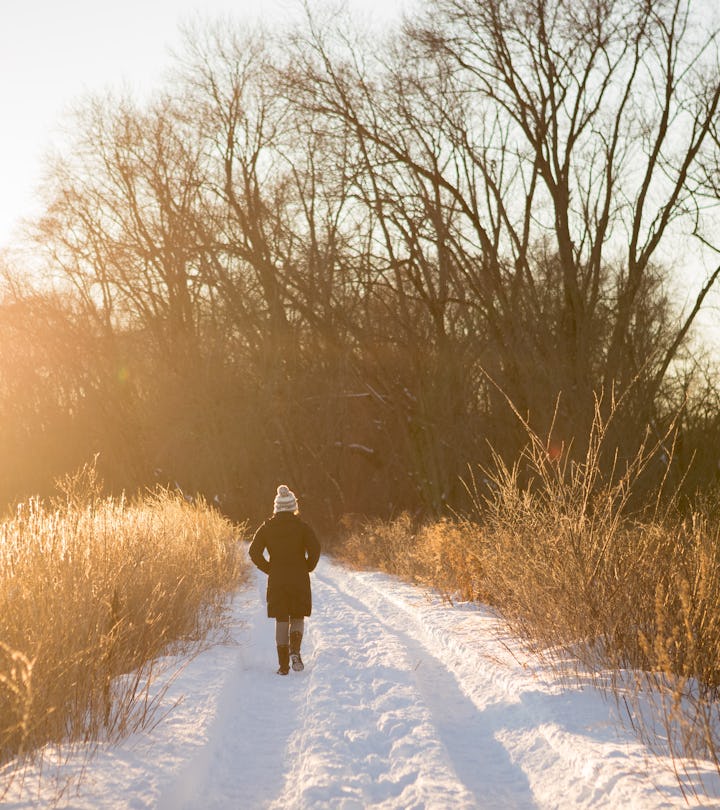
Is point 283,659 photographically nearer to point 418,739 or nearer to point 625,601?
point 418,739

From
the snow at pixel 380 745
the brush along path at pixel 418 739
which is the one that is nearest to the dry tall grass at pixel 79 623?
the snow at pixel 380 745

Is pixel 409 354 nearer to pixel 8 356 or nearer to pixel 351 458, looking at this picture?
pixel 351 458

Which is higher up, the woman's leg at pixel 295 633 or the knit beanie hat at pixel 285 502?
the knit beanie hat at pixel 285 502

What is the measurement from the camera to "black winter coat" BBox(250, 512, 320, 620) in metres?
7.58

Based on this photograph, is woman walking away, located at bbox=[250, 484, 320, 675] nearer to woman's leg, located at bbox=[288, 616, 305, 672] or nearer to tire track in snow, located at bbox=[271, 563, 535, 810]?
woman's leg, located at bbox=[288, 616, 305, 672]

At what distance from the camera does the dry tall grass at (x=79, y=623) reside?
13.5 ft

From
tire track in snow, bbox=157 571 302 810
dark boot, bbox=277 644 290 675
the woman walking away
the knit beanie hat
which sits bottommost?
dark boot, bbox=277 644 290 675

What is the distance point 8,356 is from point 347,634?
110ft

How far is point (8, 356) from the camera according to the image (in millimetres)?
36625

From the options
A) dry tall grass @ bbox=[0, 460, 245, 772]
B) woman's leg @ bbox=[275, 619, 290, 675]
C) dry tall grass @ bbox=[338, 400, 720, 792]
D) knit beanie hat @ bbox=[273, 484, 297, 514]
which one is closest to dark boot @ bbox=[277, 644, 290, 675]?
woman's leg @ bbox=[275, 619, 290, 675]

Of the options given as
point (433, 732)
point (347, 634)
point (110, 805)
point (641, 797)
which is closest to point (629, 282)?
point (347, 634)

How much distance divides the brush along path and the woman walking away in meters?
0.44

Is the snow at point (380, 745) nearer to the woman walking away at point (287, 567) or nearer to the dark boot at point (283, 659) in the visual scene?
the dark boot at point (283, 659)

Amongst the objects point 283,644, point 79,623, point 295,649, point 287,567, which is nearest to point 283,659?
point 283,644
